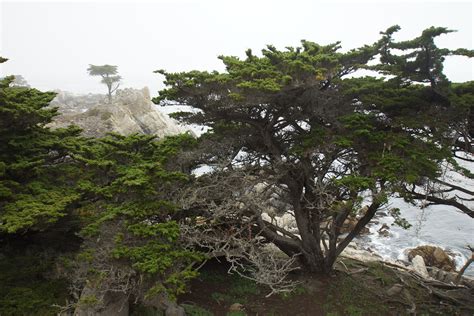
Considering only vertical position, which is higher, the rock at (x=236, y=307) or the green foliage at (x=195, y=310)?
the rock at (x=236, y=307)

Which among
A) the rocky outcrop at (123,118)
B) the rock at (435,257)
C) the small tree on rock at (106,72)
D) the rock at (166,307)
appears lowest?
the rock at (166,307)

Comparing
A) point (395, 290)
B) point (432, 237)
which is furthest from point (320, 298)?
point (432, 237)

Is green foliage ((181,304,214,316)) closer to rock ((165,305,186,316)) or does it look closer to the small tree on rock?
rock ((165,305,186,316))

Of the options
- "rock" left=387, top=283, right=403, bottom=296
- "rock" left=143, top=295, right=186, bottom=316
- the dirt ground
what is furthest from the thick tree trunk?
"rock" left=387, top=283, right=403, bottom=296

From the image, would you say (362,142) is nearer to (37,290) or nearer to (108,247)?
(108,247)

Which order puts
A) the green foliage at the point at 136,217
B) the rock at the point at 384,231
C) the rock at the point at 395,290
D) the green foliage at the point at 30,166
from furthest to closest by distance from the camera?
the rock at the point at 384,231 < the rock at the point at 395,290 < the green foliage at the point at 30,166 < the green foliage at the point at 136,217

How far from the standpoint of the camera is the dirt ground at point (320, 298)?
8531mm

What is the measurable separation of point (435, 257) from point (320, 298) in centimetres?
1133

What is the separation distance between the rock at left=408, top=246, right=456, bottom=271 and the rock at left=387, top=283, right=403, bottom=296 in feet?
27.1

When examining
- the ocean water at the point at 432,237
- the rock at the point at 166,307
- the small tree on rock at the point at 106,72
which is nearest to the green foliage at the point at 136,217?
the rock at the point at 166,307

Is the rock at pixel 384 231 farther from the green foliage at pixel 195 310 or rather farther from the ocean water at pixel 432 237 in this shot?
the green foliage at pixel 195 310

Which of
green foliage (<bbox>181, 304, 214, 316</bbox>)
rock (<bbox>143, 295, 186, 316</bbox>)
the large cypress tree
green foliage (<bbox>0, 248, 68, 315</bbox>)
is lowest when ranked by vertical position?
green foliage (<bbox>181, 304, 214, 316</bbox>)

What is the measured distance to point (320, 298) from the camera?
29.5ft

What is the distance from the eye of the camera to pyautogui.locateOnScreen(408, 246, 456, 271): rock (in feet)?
54.8
